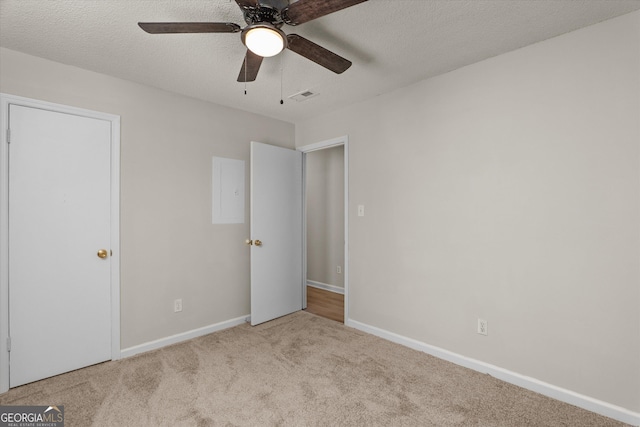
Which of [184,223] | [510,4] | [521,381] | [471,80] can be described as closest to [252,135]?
[184,223]

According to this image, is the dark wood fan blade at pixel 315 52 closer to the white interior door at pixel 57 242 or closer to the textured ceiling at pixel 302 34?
the textured ceiling at pixel 302 34

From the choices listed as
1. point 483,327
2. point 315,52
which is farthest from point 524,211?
point 315,52

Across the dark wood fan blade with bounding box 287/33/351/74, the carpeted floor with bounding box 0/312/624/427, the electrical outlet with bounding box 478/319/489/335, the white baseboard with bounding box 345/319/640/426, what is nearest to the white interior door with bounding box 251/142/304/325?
the carpeted floor with bounding box 0/312/624/427

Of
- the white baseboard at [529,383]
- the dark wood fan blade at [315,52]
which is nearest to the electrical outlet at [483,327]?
the white baseboard at [529,383]

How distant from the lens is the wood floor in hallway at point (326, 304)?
392 cm

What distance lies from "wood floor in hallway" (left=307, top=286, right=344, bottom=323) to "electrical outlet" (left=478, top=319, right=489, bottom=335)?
157 cm

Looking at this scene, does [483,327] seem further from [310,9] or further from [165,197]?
[165,197]

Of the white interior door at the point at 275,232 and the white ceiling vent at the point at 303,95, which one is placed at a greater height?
the white ceiling vent at the point at 303,95

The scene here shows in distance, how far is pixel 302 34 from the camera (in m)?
2.11

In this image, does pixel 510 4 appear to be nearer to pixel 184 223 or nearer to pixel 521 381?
pixel 521 381

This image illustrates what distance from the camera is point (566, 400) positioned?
2.09 meters

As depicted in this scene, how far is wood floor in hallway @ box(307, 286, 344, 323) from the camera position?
3.92 metres

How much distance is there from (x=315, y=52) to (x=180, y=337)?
9.39 feet

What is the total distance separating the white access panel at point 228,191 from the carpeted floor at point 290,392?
135 centimetres
